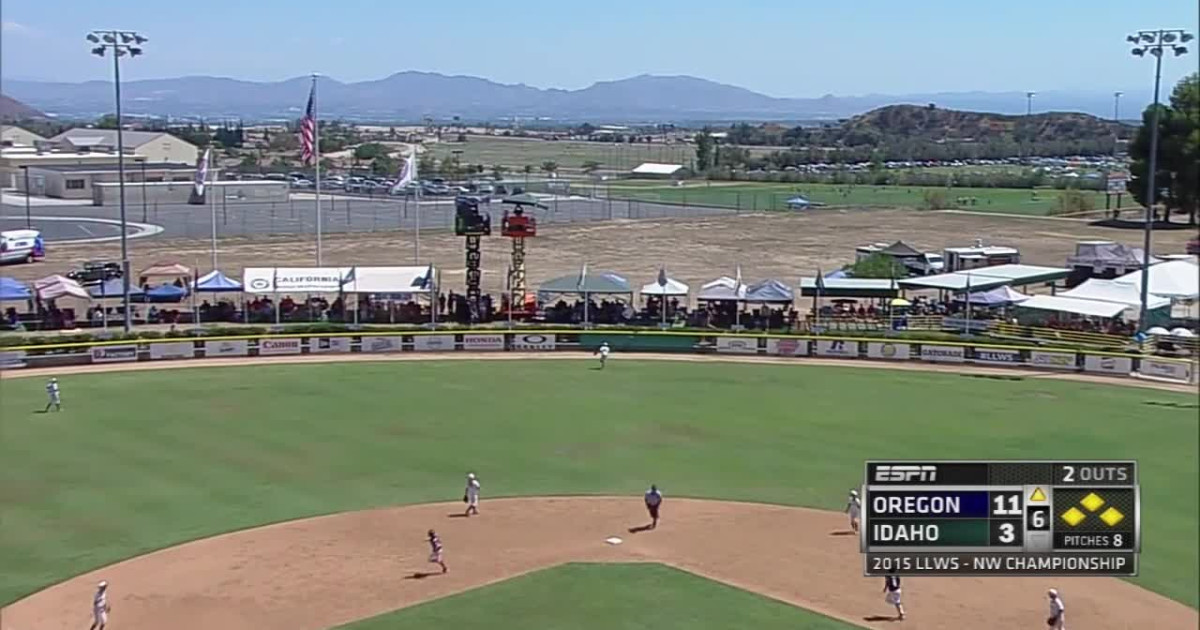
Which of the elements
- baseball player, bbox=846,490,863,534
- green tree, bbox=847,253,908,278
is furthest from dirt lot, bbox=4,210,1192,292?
baseball player, bbox=846,490,863,534

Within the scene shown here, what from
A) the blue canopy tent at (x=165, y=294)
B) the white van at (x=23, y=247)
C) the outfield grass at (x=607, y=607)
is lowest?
the outfield grass at (x=607, y=607)

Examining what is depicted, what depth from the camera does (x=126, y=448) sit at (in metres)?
31.5

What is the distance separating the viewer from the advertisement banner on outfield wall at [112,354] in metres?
43.7

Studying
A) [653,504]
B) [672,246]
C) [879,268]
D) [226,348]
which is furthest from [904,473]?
[672,246]

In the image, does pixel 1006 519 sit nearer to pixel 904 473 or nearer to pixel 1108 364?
pixel 904 473

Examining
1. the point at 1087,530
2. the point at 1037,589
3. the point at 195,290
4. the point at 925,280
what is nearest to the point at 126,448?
the point at 195,290

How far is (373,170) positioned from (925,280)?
104m

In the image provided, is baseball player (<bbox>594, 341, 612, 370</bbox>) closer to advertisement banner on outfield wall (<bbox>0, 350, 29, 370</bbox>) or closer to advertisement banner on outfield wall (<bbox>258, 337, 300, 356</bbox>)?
advertisement banner on outfield wall (<bbox>258, 337, 300, 356</bbox>)

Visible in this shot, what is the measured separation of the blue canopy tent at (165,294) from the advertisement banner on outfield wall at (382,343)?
9782mm

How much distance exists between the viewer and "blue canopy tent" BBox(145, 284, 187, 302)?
5075 centimetres

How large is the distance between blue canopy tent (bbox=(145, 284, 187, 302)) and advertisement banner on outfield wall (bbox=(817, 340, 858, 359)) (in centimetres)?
2606

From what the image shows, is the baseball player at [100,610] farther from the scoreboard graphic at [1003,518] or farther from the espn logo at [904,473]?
the espn logo at [904,473]

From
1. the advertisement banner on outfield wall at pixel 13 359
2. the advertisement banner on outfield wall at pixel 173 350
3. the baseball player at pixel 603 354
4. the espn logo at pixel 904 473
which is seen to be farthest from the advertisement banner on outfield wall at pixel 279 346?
the espn logo at pixel 904 473

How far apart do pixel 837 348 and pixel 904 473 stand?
36986 mm
